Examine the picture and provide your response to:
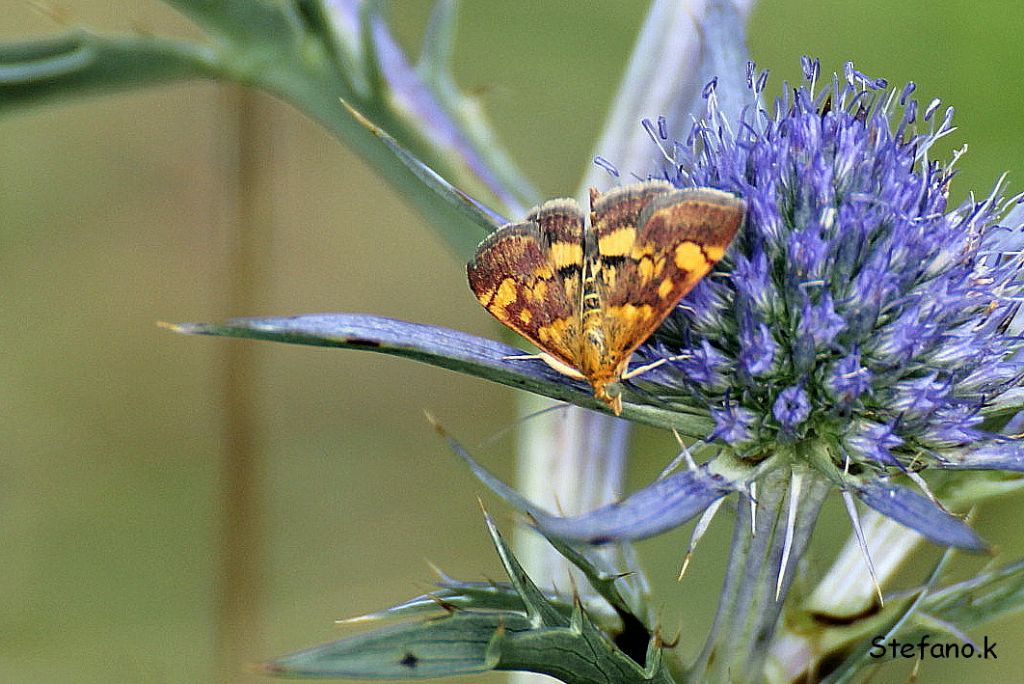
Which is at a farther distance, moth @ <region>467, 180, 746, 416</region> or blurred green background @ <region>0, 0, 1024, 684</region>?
blurred green background @ <region>0, 0, 1024, 684</region>

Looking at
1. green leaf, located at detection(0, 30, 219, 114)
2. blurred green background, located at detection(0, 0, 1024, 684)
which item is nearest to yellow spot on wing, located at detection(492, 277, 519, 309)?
green leaf, located at detection(0, 30, 219, 114)

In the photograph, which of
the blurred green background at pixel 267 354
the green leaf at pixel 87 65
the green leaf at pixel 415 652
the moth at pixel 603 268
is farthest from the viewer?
the blurred green background at pixel 267 354

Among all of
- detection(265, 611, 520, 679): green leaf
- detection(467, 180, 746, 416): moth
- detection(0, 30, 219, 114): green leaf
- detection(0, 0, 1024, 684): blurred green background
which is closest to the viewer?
detection(265, 611, 520, 679): green leaf

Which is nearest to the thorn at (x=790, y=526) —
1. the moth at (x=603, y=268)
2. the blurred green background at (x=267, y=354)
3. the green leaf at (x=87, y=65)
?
the moth at (x=603, y=268)

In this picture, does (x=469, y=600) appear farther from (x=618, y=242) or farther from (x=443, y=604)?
(x=618, y=242)

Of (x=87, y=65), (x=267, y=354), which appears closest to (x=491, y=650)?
(x=87, y=65)

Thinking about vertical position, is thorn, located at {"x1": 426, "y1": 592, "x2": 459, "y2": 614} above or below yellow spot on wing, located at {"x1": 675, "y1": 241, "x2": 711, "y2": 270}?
below

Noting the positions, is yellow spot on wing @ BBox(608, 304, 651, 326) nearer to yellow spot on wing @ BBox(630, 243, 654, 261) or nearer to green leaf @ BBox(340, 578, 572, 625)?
yellow spot on wing @ BBox(630, 243, 654, 261)

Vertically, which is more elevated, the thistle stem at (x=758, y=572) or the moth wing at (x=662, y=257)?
the moth wing at (x=662, y=257)

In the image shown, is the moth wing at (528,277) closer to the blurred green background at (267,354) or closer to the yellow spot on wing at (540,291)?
the yellow spot on wing at (540,291)
